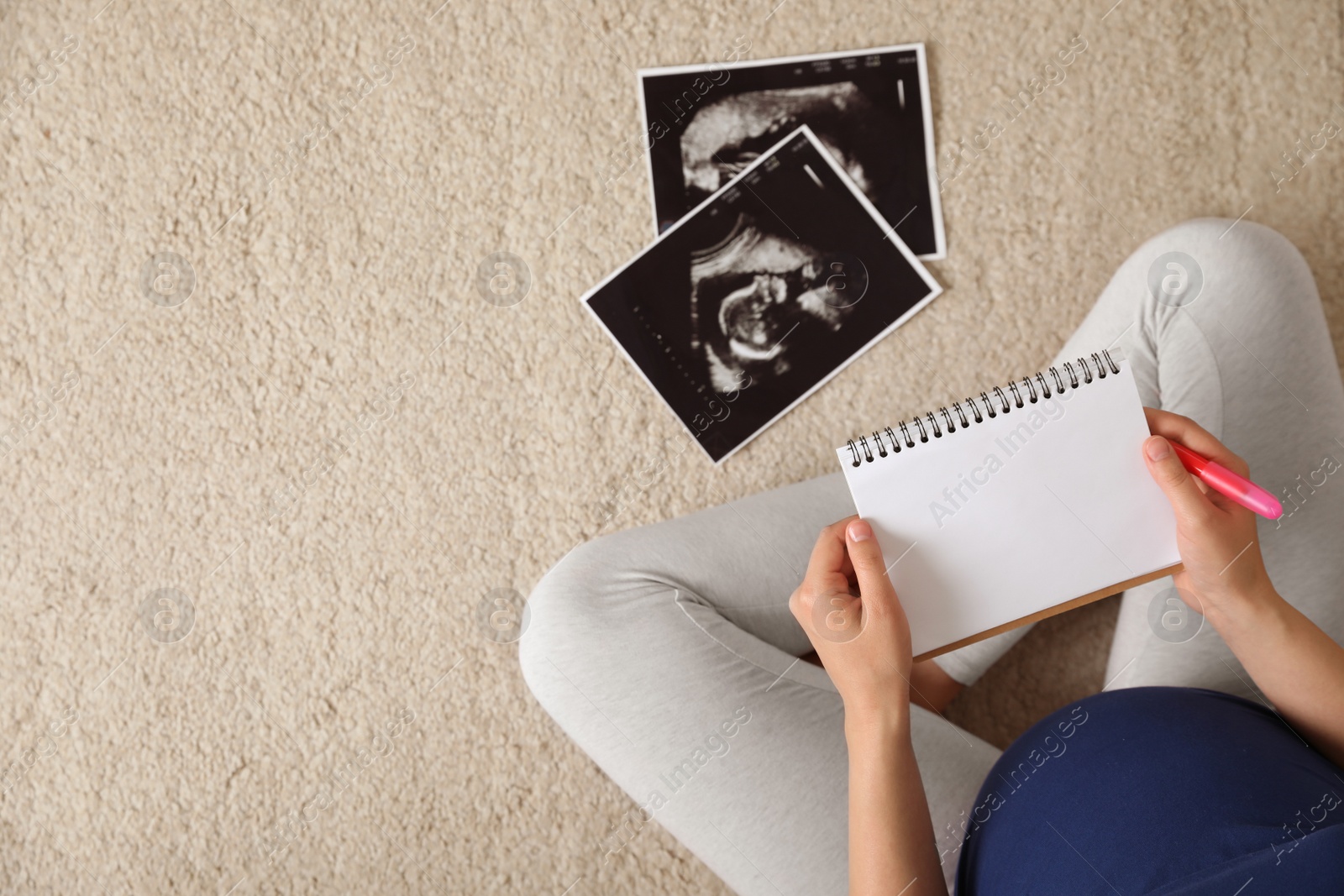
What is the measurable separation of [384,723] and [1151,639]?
74 cm

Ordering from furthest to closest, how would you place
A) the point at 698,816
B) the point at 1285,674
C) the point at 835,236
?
1. the point at 835,236
2. the point at 698,816
3. the point at 1285,674

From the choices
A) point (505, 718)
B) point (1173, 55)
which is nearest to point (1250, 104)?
point (1173, 55)

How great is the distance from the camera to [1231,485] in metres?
0.49

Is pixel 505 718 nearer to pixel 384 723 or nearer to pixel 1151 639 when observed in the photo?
pixel 384 723

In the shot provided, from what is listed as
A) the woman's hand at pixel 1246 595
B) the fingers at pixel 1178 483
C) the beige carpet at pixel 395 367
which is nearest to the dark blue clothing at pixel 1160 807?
the woman's hand at pixel 1246 595

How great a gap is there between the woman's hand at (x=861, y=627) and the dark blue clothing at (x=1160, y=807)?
12 cm

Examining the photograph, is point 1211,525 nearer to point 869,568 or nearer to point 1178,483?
point 1178,483

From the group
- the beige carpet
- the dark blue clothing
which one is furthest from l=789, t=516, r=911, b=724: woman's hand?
the beige carpet

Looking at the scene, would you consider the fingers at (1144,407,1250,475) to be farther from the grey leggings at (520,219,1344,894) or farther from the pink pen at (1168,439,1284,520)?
the grey leggings at (520,219,1344,894)

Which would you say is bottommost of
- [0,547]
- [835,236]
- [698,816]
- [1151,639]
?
[1151,639]

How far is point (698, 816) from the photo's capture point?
0.63 metres

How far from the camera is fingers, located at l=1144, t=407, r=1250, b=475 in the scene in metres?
0.51

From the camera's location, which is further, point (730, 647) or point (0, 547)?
point (0, 547)

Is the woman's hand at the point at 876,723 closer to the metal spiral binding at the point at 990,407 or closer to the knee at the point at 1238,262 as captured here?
the metal spiral binding at the point at 990,407
